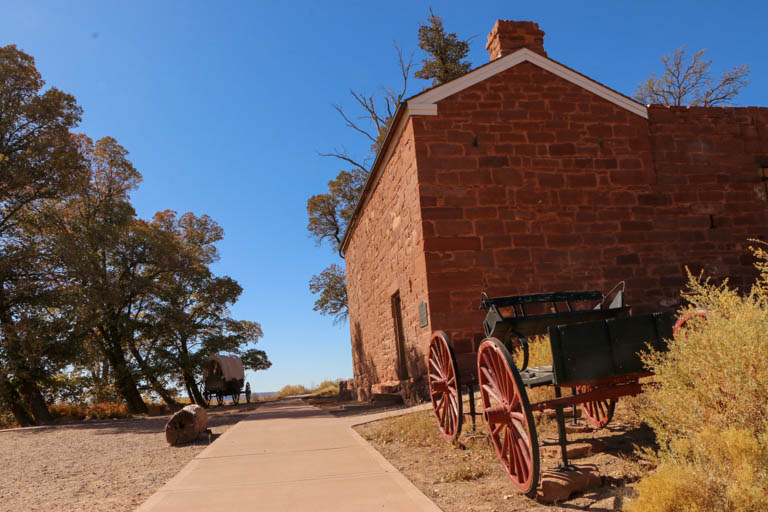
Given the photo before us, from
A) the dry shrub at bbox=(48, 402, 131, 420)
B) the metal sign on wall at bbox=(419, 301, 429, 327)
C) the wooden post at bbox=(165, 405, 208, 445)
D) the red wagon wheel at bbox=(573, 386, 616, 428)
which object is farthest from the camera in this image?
the dry shrub at bbox=(48, 402, 131, 420)

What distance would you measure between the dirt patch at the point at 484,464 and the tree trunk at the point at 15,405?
12.7 metres

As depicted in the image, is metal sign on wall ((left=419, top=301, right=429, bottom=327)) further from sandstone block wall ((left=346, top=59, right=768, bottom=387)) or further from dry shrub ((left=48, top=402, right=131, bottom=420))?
dry shrub ((left=48, top=402, right=131, bottom=420))

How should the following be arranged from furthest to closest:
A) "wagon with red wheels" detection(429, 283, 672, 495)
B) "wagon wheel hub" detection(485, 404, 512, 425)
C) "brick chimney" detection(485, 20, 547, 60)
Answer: "brick chimney" detection(485, 20, 547, 60) → "wagon wheel hub" detection(485, 404, 512, 425) → "wagon with red wheels" detection(429, 283, 672, 495)

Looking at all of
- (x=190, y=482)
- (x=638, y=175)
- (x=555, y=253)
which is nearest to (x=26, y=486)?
(x=190, y=482)

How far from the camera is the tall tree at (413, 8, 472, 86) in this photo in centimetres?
2514

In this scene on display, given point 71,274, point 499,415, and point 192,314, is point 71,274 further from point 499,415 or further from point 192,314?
point 499,415

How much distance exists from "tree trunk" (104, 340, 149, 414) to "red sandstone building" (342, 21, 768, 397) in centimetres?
1157

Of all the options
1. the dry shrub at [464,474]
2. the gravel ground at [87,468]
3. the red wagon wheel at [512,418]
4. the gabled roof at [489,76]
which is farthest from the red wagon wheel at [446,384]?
the gabled roof at [489,76]

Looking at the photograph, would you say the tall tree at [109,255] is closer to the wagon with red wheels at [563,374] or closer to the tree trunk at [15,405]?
the tree trunk at [15,405]

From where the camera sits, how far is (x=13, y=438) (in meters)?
11.5

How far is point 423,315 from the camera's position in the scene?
956 centimetres

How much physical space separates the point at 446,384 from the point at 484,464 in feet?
2.99

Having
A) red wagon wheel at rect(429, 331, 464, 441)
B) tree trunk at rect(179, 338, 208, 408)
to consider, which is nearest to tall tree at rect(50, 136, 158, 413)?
tree trunk at rect(179, 338, 208, 408)

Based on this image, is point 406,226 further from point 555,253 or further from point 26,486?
point 26,486
